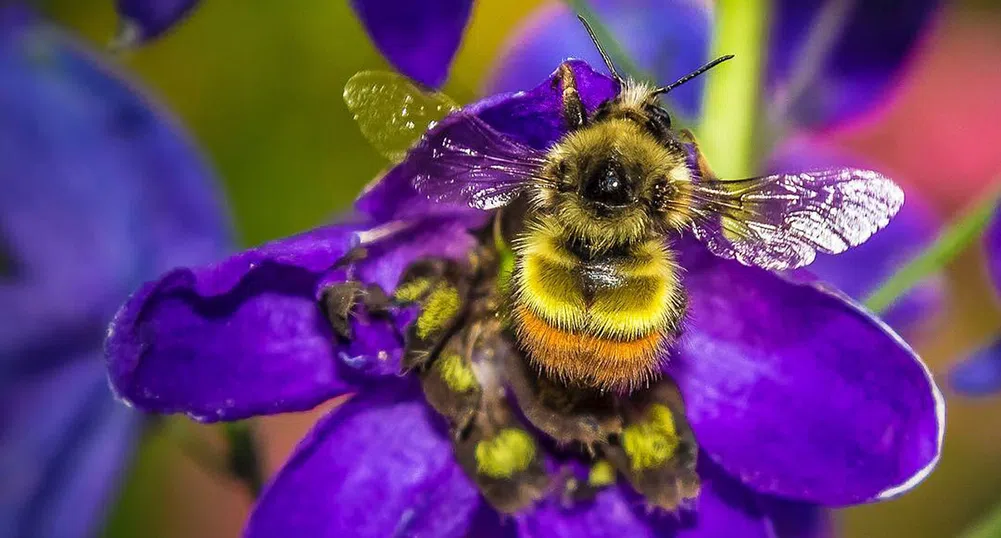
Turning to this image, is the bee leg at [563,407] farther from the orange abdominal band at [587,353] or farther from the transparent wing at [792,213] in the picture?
the transparent wing at [792,213]

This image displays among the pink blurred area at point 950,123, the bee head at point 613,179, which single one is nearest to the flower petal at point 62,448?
the bee head at point 613,179

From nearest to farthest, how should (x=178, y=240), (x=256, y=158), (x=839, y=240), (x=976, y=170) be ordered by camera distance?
(x=839, y=240), (x=178, y=240), (x=256, y=158), (x=976, y=170)

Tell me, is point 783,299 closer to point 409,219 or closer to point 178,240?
point 409,219

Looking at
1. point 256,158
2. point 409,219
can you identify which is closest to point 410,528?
point 409,219

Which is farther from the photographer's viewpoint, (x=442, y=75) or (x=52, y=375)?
(x=52, y=375)

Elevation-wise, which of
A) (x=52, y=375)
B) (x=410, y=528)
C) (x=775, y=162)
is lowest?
→ (x=775, y=162)

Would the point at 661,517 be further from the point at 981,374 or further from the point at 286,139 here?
the point at 286,139

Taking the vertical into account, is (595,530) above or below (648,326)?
below
